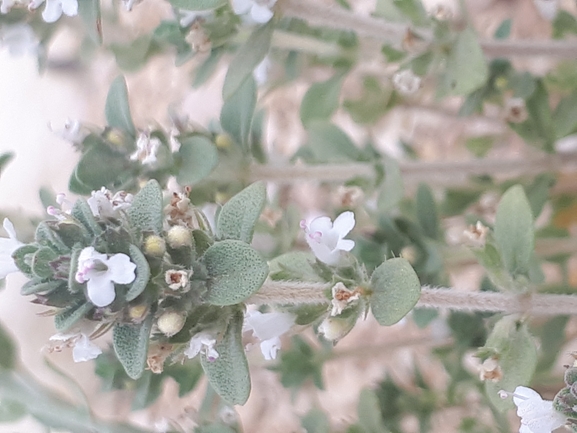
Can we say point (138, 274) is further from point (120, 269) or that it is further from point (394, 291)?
point (394, 291)

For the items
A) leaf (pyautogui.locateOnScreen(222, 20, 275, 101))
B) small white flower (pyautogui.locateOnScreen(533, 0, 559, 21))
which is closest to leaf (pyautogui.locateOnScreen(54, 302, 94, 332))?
leaf (pyautogui.locateOnScreen(222, 20, 275, 101))

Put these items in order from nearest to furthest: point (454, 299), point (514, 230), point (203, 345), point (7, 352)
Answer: point (203, 345)
point (454, 299)
point (514, 230)
point (7, 352)

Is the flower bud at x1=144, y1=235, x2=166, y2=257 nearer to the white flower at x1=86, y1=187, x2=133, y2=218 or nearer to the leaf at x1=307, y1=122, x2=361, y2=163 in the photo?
the white flower at x1=86, y1=187, x2=133, y2=218

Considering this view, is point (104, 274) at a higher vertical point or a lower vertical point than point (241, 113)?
higher

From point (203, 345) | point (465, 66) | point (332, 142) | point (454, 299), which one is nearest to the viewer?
point (203, 345)

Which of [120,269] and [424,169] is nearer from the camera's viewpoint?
[120,269]

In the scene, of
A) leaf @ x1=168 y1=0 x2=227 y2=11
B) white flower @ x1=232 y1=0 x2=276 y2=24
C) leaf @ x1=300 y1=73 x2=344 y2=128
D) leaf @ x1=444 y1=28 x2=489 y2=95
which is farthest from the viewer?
leaf @ x1=300 y1=73 x2=344 y2=128

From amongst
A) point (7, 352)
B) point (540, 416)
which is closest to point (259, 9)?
point (540, 416)
